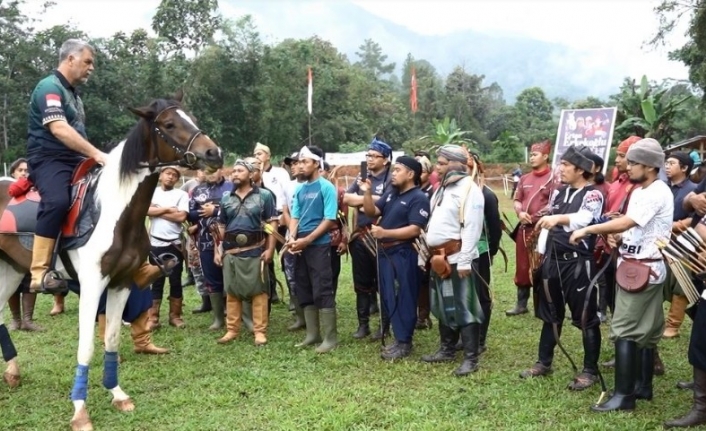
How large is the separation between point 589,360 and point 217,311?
4452 millimetres

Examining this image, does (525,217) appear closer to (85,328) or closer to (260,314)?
(260,314)

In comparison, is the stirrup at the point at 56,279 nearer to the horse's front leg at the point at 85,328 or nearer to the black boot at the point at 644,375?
the horse's front leg at the point at 85,328

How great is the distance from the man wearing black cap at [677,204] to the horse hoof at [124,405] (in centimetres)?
524

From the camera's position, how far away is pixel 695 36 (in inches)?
906

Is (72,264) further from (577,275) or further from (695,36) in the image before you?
(695,36)

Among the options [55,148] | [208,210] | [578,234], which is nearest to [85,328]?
[55,148]

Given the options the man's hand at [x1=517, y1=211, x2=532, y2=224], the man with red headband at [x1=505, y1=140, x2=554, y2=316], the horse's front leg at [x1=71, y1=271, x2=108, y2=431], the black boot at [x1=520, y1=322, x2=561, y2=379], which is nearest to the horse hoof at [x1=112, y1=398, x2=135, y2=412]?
the horse's front leg at [x1=71, y1=271, x2=108, y2=431]

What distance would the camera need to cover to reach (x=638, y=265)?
4.60m

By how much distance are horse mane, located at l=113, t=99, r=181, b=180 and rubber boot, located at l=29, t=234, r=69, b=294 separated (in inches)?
31.5

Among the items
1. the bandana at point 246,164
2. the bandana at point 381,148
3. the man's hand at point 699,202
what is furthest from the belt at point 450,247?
the bandana at point 246,164

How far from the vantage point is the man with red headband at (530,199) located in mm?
7598

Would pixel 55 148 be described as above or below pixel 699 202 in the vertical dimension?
above

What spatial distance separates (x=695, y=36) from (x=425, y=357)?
72.5 feet

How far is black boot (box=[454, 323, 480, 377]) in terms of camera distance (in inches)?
230
